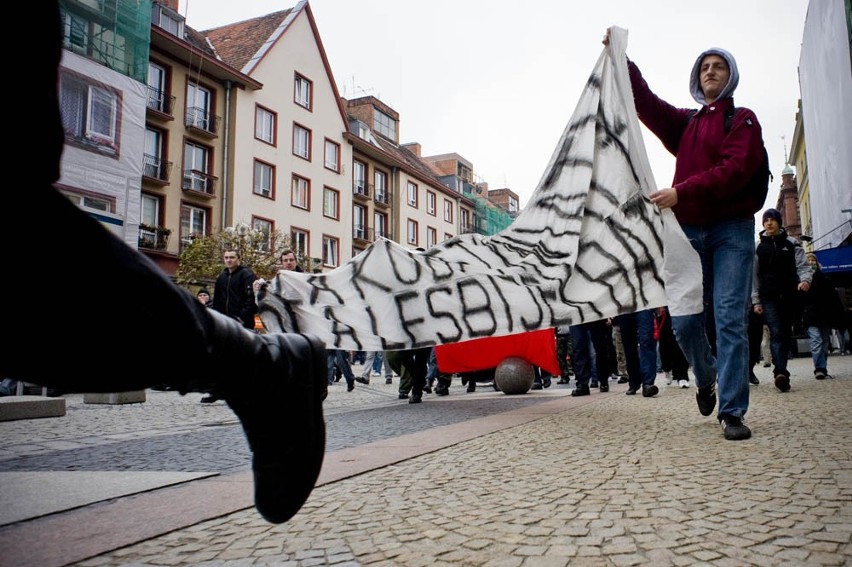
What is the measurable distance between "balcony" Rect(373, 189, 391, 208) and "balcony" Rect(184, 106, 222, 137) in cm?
1384

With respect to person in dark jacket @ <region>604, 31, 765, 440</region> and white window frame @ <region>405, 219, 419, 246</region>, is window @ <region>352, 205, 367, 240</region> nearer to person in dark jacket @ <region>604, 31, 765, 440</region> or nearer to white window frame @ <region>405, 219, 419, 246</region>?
white window frame @ <region>405, 219, 419, 246</region>

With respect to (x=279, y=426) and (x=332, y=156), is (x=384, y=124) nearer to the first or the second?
(x=332, y=156)

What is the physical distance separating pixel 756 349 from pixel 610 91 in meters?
5.33

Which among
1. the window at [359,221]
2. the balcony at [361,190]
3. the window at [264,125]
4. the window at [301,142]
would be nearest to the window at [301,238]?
the window at [301,142]

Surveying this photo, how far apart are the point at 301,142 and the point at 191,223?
887cm

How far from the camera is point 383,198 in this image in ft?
138

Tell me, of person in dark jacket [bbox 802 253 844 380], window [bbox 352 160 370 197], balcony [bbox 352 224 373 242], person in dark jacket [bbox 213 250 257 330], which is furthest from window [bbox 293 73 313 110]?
person in dark jacket [bbox 802 253 844 380]

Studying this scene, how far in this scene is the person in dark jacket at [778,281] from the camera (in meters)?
7.62

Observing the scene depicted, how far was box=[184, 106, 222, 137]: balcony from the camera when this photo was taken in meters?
27.6

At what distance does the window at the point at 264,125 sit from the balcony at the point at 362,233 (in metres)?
8.55

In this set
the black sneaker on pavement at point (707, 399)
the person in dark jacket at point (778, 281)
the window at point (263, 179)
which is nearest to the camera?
the black sneaker on pavement at point (707, 399)

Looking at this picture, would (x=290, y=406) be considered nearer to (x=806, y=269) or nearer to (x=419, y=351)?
(x=419, y=351)

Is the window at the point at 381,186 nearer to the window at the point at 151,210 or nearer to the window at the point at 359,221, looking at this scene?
the window at the point at 359,221

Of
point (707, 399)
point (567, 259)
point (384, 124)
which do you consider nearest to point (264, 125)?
point (384, 124)
